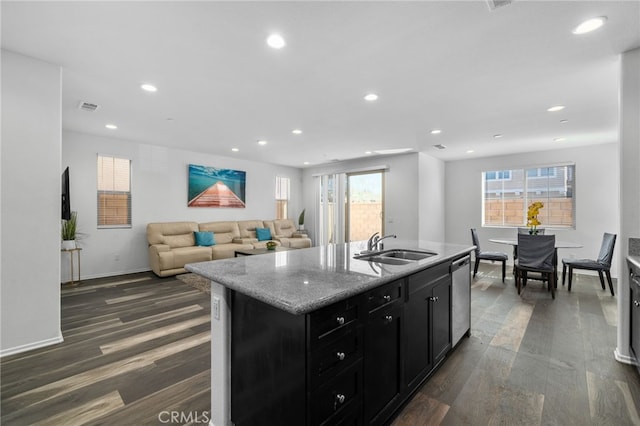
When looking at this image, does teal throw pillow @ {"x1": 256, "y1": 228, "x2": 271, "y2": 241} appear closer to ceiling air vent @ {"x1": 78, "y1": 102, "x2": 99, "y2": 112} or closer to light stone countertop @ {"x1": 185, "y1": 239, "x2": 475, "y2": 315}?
ceiling air vent @ {"x1": 78, "y1": 102, "x2": 99, "y2": 112}

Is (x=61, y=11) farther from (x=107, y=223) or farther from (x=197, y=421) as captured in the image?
(x=107, y=223)

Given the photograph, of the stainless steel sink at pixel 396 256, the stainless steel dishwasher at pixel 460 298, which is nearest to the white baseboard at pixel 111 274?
the stainless steel sink at pixel 396 256

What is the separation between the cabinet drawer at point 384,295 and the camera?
1.51m

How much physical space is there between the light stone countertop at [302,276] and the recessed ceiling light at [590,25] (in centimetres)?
185

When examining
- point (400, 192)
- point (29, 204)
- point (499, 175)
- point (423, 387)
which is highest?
point (499, 175)

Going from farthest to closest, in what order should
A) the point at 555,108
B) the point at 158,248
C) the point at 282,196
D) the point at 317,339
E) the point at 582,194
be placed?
the point at 282,196 < the point at 582,194 < the point at 158,248 < the point at 555,108 < the point at 317,339

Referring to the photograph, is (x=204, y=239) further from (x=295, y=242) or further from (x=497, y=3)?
(x=497, y=3)

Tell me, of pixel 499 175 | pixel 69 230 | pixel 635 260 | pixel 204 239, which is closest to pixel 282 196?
pixel 204 239

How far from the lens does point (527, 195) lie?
622 centimetres

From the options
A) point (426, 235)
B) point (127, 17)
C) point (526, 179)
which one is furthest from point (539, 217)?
point (127, 17)

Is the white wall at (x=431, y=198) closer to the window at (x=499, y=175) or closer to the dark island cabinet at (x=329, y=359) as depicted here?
the window at (x=499, y=175)

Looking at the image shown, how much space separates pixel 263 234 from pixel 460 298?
17.7 ft

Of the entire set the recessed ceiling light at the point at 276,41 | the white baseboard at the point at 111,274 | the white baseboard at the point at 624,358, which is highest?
the recessed ceiling light at the point at 276,41

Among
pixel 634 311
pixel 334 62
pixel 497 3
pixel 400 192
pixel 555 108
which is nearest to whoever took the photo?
pixel 497 3
